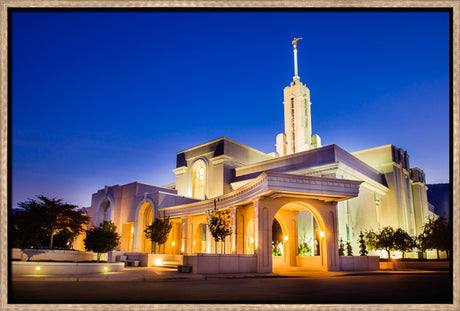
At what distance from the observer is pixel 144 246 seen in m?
35.1

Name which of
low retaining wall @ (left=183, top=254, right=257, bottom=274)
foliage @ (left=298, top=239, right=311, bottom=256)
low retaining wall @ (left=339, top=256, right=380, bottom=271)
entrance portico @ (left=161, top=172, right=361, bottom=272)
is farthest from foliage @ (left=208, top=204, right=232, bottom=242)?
foliage @ (left=298, top=239, right=311, bottom=256)

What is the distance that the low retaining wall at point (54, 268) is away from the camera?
15852mm

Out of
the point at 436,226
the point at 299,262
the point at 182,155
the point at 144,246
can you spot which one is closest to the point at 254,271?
the point at 299,262

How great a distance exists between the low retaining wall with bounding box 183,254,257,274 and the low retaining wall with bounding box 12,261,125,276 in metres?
4.58

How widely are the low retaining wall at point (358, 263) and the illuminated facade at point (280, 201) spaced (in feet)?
2.61

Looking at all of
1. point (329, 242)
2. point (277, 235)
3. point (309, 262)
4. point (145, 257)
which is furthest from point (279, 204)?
point (277, 235)

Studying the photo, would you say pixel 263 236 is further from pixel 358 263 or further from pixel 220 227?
pixel 358 263

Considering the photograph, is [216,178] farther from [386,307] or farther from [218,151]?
[386,307]

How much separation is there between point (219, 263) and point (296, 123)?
128 feet

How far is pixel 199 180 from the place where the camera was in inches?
1768

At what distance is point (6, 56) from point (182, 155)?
3927cm

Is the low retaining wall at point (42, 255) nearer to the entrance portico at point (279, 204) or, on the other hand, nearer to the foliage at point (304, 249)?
the entrance portico at point (279, 204)

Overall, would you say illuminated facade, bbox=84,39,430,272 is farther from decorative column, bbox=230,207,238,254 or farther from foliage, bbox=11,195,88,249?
foliage, bbox=11,195,88,249

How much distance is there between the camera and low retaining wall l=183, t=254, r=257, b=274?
19.2m
